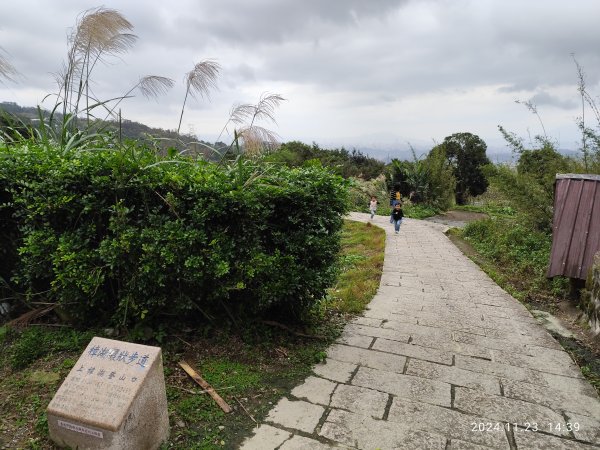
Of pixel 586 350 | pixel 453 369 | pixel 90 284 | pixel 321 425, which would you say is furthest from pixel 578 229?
pixel 90 284

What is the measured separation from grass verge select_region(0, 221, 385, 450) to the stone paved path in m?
0.17

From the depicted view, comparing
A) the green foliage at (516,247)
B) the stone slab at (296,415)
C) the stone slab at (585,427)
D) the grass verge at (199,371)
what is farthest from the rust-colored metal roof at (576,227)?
the stone slab at (296,415)

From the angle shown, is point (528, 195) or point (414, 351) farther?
point (528, 195)

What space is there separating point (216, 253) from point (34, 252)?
1.41 meters

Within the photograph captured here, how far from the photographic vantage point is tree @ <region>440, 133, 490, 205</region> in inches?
994

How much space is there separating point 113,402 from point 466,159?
26.4 metres

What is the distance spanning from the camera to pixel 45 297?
3.63 meters

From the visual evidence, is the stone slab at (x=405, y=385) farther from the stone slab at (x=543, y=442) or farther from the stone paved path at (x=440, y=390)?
the stone slab at (x=543, y=442)

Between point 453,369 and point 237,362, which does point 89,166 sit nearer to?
point 237,362

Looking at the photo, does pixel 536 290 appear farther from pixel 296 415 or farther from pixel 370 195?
pixel 370 195

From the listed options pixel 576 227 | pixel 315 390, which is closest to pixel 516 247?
pixel 576 227

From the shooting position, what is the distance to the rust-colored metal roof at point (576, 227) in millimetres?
5012

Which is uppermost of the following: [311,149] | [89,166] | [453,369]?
[311,149]

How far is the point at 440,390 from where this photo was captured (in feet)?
9.98
